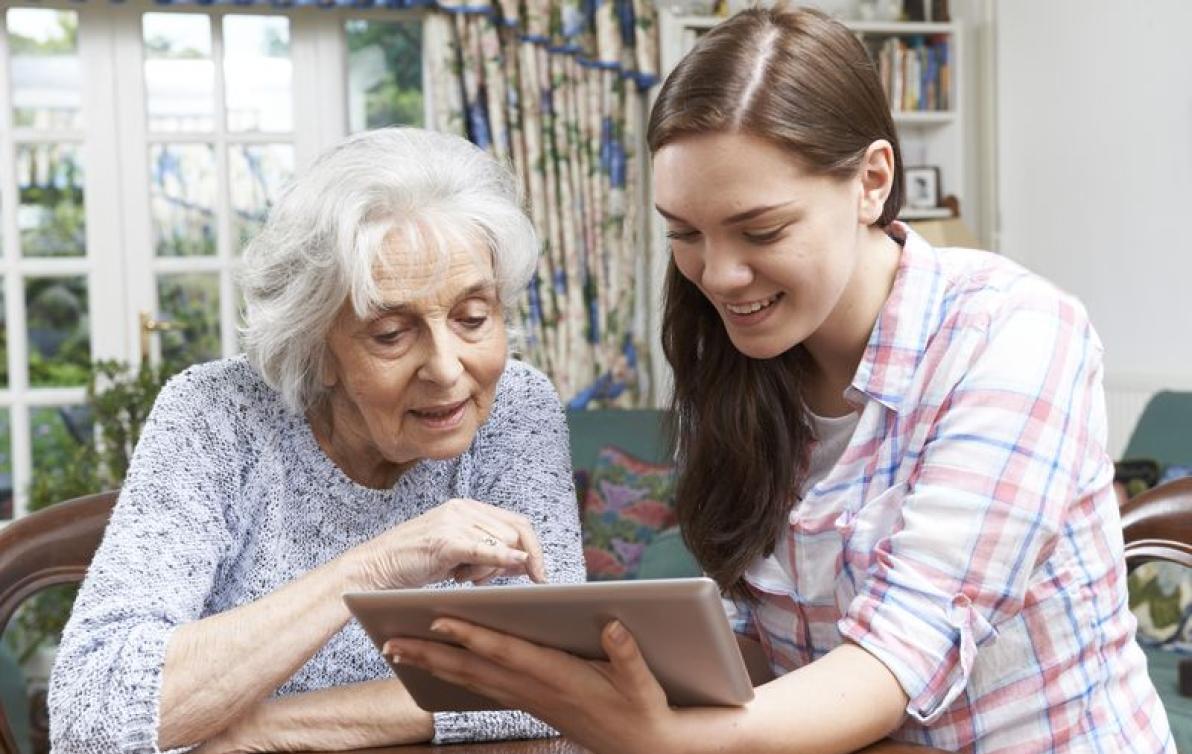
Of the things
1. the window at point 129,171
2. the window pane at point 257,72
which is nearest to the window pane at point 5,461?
the window at point 129,171

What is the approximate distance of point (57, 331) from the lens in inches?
178

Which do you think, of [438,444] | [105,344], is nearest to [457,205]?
[438,444]

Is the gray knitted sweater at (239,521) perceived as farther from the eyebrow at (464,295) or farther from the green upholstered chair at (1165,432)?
the green upholstered chair at (1165,432)

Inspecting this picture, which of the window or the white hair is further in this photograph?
the window

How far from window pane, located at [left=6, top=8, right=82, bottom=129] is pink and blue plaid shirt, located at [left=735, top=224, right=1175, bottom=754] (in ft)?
12.2

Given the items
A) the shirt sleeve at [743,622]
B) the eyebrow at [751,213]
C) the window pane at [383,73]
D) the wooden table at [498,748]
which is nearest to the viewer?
the eyebrow at [751,213]

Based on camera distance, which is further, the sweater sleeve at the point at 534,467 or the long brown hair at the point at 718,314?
the sweater sleeve at the point at 534,467

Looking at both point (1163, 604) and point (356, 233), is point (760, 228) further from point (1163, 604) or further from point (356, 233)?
point (1163, 604)

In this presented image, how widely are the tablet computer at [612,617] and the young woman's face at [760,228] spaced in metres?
0.36

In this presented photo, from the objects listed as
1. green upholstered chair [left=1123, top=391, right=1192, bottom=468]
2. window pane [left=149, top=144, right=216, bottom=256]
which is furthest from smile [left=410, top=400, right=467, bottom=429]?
window pane [left=149, top=144, right=216, bottom=256]

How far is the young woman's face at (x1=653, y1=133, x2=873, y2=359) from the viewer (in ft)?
4.10

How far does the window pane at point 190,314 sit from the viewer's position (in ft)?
15.1

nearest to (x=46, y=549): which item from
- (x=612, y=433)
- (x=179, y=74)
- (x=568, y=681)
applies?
(x=568, y=681)

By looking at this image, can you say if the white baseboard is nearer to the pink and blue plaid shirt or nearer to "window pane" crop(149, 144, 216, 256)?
"window pane" crop(149, 144, 216, 256)
